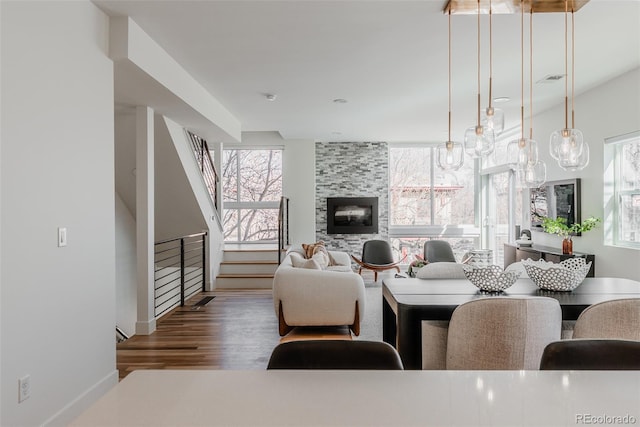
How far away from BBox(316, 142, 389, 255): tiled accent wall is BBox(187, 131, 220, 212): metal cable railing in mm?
2042

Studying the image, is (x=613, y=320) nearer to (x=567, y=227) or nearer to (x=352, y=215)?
(x=567, y=227)

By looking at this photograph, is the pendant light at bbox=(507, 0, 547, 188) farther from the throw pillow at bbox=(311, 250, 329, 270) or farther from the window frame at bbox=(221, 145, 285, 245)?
the window frame at bbox=(221, 145, 285, 245)

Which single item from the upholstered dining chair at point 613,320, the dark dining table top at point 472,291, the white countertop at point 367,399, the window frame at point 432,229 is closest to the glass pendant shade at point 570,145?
the dark dining table top at point 472,291

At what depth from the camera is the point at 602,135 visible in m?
4.61

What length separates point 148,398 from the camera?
3.01 ft

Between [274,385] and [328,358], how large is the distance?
0.90ft

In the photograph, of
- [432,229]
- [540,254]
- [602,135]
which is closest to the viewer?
[602,135]

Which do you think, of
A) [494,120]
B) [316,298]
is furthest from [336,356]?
[316,298]

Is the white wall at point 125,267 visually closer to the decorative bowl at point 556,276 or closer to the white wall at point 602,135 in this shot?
the decorative bowl at point 556,276

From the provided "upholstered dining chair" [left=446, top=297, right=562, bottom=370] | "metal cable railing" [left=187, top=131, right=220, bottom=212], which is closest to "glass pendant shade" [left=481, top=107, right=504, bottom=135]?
"upholstered dining chair" [left=446, top=297, right=562, bottom=370]

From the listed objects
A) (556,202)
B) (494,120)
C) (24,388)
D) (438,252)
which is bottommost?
(24,388)

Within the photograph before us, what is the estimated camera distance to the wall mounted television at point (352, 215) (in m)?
8.06

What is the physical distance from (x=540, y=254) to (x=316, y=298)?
3.29 m

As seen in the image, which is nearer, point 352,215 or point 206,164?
point 206,164
